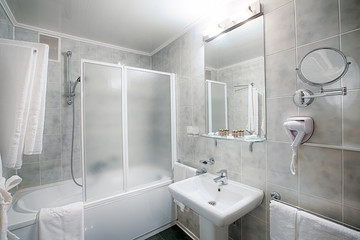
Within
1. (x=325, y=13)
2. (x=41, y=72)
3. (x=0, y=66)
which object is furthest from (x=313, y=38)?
(x=0, y=66)

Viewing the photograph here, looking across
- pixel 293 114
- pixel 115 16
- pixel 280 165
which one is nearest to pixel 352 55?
pixel 293 114

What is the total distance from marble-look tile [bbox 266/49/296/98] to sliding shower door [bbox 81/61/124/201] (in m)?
1.40

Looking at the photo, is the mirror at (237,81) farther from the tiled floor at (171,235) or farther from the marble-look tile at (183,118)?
the tiled floor at (171,235)

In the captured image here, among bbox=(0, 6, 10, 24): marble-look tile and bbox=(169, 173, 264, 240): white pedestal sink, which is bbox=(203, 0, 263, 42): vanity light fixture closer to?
bbox=(169, 173, 264, 240): white pedestal sink

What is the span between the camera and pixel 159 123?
2.04 m

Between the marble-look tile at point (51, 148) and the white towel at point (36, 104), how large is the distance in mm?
1008

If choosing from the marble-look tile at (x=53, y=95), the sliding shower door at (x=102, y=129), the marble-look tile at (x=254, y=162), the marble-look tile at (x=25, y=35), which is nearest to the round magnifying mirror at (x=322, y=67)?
the marble-look tile at (x=254, y=162)

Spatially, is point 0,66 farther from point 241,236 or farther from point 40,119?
point 241,236

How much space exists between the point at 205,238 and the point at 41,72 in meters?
1.87

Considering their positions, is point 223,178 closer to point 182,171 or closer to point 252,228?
point 252,228

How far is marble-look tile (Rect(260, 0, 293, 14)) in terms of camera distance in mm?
1150

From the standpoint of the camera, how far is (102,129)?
5.31 feet

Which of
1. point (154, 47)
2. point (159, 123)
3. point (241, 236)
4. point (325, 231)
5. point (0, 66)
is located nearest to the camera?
point (325, 231)

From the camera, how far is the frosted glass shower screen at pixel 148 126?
182 centimetres
